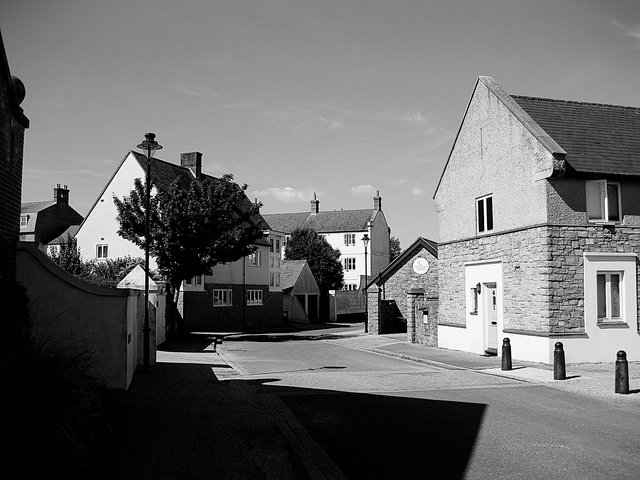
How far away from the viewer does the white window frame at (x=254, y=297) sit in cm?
4528

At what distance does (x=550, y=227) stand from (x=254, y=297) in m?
30.6

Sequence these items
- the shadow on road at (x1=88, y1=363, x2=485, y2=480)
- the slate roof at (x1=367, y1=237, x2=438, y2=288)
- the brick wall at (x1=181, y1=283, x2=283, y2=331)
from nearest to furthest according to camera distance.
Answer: the shadow on road at (x1=88, y1=363, x2=485, y2=480) → the slate roof at (x1=367, y1=237, x2=438, y2=288) → the brick wall at (x1=181, y1=283, x2=283, y2=331)

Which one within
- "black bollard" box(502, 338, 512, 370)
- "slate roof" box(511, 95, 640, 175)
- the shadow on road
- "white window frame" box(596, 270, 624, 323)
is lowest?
the shadow on road

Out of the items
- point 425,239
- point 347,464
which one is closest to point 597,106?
point 425,239

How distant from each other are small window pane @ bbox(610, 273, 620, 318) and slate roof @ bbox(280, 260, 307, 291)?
3607 centimetres

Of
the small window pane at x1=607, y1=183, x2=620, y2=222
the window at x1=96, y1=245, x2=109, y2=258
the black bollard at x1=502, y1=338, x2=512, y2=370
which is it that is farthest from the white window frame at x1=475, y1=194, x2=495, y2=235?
the window at x1=96, y1=245, x2=109, y2=258

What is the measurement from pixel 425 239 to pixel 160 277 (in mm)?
14616

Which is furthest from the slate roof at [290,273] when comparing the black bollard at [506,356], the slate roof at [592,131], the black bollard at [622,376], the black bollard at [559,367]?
the black bollard at [622,376]

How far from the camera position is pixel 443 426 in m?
9.77

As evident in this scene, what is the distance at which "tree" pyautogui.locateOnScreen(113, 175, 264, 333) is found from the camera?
29.6 metres

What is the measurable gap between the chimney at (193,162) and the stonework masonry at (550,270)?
101 ft

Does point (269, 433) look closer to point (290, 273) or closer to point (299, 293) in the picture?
point (299, 293)

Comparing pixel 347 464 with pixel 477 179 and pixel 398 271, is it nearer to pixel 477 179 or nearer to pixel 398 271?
pixel 477 179

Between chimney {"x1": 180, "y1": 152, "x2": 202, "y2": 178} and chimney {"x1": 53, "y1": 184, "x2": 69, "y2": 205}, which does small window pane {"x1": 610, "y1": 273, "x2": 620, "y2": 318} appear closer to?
chimney {"x1": 180, "y1": 152, "x2": 202, "y2": 178}
